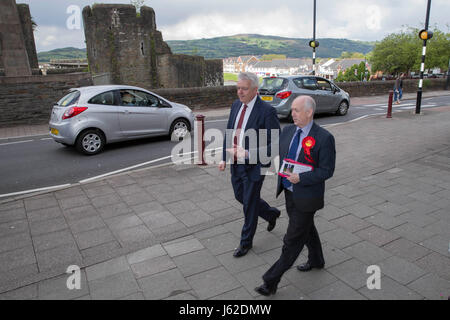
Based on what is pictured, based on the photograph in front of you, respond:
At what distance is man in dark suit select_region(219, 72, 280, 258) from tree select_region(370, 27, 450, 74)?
60.6 metres

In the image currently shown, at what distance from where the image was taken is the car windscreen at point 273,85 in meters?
12.8

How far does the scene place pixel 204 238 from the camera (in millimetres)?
4184

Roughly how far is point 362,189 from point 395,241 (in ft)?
5.81

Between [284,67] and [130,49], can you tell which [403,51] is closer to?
[130,49]

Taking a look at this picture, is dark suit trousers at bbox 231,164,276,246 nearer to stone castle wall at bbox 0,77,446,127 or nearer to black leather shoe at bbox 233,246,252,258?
black leather shoe at bbox 233,246,252,258

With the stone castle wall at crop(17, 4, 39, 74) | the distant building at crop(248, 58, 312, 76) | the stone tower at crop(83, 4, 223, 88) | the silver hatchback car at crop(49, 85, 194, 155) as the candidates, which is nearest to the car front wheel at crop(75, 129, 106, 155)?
the silver hatchback car at crop(49, 85, 194, 155)

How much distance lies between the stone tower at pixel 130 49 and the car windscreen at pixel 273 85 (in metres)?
15.6

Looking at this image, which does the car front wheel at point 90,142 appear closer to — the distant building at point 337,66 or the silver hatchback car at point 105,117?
the silver hatchback car at point 105,117

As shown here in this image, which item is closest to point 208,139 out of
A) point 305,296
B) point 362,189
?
point 362,189

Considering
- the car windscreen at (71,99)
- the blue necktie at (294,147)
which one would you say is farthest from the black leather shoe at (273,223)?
the car windscreen at (71,99)

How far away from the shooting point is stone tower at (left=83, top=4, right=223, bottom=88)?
2448 centimetres

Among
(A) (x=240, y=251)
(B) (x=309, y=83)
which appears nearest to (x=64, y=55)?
(B) (x=309, y=83)

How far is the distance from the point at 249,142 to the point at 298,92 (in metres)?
9.81

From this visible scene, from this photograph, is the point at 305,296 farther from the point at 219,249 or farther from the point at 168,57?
the point at 168,57
